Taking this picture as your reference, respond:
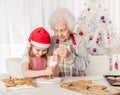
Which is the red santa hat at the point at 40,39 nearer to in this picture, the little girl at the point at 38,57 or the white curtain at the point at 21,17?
the little girl at the point at 38,57

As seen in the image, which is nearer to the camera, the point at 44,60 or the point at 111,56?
the point at 44,60

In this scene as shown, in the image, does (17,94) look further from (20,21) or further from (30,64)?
(20,21)

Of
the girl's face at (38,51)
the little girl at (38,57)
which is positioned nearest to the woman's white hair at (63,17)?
the little girl at (38,57)

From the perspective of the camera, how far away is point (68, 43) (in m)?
2.28

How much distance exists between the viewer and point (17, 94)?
1520 millimetres

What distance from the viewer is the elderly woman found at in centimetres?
216

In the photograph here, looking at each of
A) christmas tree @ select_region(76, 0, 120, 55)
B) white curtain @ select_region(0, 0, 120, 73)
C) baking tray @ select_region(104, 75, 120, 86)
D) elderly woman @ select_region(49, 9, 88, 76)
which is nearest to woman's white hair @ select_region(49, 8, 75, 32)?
elderly woman @ select_region(49, 9, 88, 76)

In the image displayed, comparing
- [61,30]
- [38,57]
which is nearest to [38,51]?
[38,57]

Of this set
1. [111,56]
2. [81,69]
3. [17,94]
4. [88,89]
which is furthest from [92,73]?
[17,94]

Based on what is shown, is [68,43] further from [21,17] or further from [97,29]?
[21,17]

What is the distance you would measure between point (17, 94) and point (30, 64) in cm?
59

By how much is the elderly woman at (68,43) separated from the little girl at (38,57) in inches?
3.8

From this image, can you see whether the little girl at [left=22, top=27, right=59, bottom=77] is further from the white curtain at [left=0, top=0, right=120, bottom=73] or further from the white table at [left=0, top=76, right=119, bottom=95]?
the white curtain at [left=0, top=0, right=120, bottom=73]

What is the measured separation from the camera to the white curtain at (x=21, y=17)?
3410 millimetres
